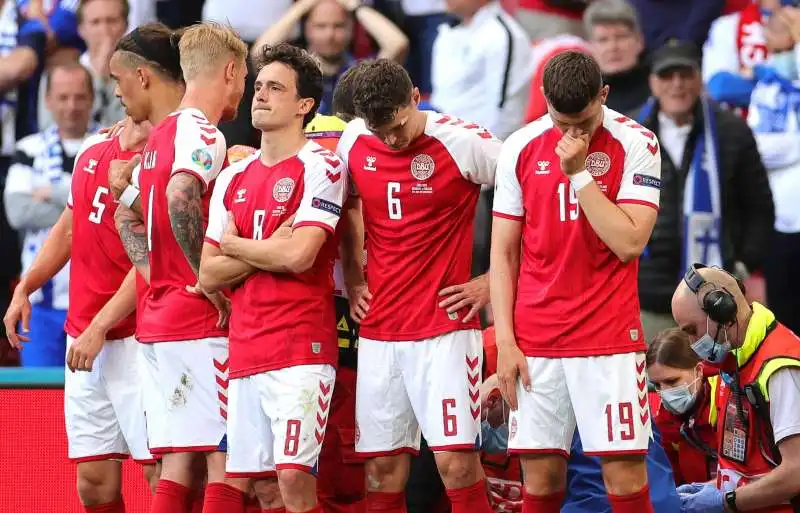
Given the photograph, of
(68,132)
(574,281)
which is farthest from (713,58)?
(574,281)

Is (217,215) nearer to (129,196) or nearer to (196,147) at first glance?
(196,147)

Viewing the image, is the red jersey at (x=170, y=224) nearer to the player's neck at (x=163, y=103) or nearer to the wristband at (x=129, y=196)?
the wristband at (x=129, y=196)

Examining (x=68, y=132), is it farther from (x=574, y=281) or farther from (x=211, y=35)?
(x=574, y=281)

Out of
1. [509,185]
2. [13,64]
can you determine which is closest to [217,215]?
[509,185]

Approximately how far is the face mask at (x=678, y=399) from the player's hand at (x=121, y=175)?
2342 millimetres

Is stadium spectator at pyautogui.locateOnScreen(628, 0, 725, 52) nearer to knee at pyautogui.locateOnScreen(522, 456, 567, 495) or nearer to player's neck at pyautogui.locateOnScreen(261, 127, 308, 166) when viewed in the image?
player's neck at pyautogui.locateOnScreen(261, 127, 308, 166)

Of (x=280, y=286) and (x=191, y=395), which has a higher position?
(x=280, y=286)

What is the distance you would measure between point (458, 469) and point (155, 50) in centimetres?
208

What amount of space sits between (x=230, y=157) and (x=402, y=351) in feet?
4.44

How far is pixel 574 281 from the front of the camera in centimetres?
542

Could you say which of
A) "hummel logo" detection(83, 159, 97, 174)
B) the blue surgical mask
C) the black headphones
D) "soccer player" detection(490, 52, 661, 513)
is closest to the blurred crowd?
the blue surgical mask

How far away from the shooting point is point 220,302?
5805 millimetres

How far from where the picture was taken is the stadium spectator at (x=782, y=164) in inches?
358

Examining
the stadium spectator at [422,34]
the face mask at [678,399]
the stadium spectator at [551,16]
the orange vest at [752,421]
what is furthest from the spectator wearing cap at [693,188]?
the orange vest at [752,421]
